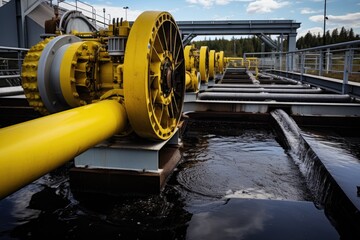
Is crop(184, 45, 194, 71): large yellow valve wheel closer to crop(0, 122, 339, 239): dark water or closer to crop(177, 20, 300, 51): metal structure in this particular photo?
crop(0, 122, 339, 239): dark water

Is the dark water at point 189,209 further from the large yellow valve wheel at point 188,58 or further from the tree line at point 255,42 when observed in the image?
the tree line at point 255,42

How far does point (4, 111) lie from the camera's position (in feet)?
21.7

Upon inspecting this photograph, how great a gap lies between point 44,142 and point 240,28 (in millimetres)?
27480

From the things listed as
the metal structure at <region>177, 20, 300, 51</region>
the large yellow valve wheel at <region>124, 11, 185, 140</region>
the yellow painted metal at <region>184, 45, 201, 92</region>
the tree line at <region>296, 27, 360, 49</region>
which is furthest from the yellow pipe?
the tree line at <region>296, 27, 360, 49</region>

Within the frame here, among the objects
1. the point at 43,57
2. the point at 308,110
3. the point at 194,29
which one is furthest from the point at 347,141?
the point at 194,29

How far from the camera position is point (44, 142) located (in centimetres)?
164

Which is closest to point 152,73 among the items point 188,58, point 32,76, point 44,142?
point 32,76

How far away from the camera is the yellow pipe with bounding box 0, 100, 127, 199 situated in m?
1.40

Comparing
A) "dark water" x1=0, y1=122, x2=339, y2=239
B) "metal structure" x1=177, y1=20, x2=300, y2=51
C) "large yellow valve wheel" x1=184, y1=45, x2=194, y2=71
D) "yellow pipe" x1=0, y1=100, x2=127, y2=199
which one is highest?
"metal structure" x1=177, y1=20, x2=300, y2=51

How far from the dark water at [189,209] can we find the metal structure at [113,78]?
0.68 metres

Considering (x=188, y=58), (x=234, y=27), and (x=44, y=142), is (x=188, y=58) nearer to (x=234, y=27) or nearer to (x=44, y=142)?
(x=44, y=142)

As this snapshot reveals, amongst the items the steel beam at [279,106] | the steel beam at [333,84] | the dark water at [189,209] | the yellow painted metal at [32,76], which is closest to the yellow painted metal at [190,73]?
the steel beam at [279,106]

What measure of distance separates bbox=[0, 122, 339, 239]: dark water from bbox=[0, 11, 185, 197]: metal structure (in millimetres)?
676

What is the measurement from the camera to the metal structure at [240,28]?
88.3 feet
